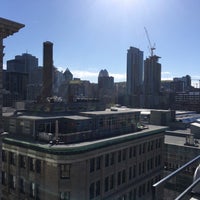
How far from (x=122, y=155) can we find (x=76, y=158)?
1112 centimetres

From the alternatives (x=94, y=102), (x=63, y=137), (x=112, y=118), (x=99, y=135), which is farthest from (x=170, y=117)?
(x=63, y=137)

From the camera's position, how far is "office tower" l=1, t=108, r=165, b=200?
31.9m

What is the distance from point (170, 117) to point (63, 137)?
48.5m

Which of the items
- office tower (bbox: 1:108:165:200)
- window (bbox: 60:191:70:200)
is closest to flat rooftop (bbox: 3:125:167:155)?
office tower (bbox: 1:108:165:200)

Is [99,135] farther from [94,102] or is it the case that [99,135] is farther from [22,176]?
[94,102]

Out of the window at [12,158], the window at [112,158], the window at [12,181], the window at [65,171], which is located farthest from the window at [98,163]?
the window at [12,181]

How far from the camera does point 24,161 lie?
119ft

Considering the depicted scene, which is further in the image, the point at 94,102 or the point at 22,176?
the point at 94,102

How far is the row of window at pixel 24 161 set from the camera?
34.2 meters

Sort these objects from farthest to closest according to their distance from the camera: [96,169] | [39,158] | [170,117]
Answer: [170,117], [96,169], [39,158]

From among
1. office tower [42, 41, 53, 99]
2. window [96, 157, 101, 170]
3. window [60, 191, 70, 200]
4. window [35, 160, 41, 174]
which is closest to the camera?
window [60, 191, 70, 200]

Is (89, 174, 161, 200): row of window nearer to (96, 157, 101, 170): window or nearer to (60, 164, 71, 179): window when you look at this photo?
(96, 157, 101, 170): window

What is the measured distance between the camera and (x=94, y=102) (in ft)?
181

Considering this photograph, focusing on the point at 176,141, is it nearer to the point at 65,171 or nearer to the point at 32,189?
Answer: the point at 65,171
